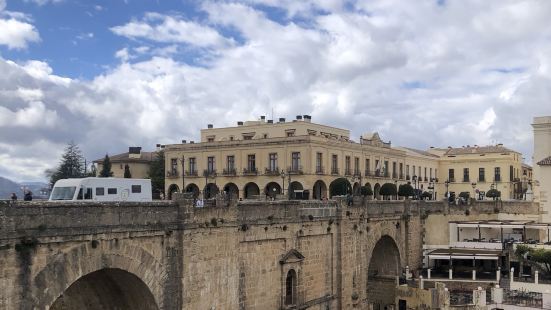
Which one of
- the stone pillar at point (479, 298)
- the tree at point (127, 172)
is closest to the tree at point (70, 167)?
the tree at point (127, 172)

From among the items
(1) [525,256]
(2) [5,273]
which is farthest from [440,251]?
(2) [5,273]

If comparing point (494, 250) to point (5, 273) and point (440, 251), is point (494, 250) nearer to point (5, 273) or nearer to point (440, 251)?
point (440, 251)

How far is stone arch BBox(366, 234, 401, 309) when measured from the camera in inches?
1719

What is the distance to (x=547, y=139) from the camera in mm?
53875

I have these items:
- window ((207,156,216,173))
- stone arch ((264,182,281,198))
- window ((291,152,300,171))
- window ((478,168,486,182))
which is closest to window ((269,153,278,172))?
stone arch ((264,182,281,198))

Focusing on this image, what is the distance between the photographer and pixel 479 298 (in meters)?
38.5

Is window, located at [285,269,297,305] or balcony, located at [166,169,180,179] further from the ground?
balcony, located at [166,169,180,179]

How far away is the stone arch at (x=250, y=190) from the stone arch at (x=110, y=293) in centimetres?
4293

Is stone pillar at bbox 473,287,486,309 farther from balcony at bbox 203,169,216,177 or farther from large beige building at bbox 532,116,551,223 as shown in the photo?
balcony at bbox 203,169,216,177

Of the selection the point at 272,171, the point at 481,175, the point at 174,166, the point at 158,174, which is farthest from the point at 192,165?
the point at 481,175

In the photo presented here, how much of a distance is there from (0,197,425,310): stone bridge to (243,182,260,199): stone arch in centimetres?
2819

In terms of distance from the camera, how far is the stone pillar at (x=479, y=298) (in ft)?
125

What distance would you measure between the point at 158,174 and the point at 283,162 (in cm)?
2282

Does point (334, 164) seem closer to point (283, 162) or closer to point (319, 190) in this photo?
point (319, 190)
